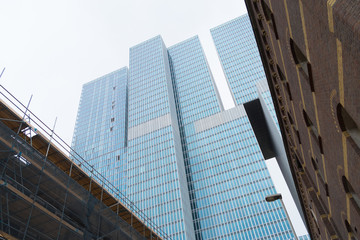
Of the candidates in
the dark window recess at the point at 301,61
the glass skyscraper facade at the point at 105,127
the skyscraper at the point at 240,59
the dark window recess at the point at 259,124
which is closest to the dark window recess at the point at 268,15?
the dark window recess at the point at 301,61

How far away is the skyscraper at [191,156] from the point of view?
260ft

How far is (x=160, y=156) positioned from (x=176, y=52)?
59116 millimetres

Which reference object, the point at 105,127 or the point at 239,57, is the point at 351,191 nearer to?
the point at 239,57

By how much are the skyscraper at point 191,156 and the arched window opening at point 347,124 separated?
7231 cm

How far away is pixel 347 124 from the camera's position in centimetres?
732

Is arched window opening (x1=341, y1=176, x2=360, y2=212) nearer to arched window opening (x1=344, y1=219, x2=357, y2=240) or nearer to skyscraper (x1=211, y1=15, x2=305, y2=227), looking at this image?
arched window opening (x1=344, y1=219, x2=357, y2=240)

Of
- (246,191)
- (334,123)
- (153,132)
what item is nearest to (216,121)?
(153,132)

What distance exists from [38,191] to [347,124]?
17533 millimetres

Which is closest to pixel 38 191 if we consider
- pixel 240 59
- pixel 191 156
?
pixel 191 156

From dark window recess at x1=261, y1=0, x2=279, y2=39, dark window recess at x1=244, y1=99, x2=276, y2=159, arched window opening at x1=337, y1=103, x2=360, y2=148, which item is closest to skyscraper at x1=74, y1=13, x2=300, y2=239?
dark window recess at x1=244, y1=99, x2=276, y2=159

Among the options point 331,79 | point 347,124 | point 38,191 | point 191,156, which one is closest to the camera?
point 331,79

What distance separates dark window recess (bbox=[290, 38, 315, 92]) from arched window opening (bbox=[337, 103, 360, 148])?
1.91 meters

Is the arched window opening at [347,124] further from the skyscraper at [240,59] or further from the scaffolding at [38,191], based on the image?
the skyscraper at [240,59]

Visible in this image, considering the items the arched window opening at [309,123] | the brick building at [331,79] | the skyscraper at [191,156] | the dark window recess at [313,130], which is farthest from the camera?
the skyscraper at [191,156]
